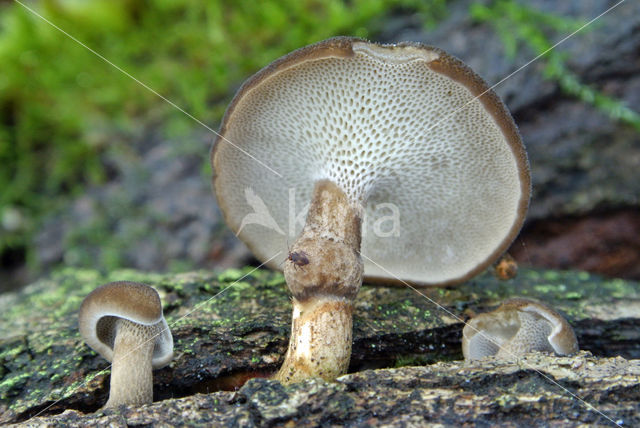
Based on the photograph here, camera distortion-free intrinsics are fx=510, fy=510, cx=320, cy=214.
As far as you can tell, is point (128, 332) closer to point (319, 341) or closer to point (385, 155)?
point (319, 341)

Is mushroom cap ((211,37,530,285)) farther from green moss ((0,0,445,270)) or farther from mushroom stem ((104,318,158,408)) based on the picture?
green moss ((0,0,445,270))

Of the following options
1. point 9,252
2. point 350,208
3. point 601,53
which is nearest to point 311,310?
point 350,208

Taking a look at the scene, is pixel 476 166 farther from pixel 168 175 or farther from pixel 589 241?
pixel 168 175

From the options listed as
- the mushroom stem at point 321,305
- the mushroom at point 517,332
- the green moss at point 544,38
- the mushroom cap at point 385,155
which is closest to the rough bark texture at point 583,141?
the green moss at point 544,38

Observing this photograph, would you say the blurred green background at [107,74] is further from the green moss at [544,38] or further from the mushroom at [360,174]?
the mushroom at [360,174]

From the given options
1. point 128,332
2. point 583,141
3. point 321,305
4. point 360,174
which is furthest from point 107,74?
point 583,141

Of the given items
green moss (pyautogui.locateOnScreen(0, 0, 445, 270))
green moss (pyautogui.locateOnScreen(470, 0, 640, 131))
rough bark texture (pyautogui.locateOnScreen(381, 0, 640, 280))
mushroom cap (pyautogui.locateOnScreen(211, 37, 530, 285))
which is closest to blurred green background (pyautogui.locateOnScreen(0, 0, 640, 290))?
green moss (pyautogui.locateOnScreen(0, 0, 445, 270))
